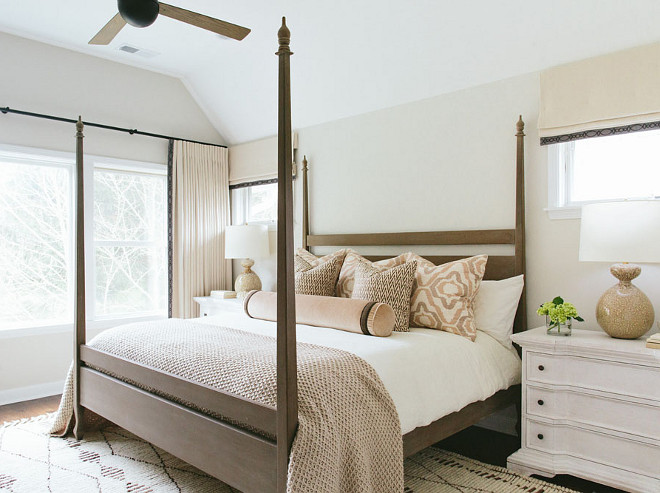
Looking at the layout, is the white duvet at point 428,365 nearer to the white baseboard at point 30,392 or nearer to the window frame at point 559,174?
the window frame at point 559,174

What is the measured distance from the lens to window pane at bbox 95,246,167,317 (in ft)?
15.0

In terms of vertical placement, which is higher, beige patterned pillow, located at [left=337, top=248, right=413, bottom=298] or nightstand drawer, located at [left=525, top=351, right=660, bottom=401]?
beige patterned pillow, located at [left=337, top=248, right=413, bottom=298]

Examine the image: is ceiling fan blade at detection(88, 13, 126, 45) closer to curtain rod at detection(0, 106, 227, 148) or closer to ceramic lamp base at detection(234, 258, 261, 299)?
curtain rod at detection(0, 106, 227, 148)

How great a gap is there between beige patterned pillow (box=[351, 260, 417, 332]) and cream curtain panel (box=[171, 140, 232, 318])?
228cm

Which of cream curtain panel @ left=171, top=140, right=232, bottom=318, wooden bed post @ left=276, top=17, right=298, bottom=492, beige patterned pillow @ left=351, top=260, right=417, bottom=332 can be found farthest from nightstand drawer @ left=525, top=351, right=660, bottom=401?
cream curtain panel @ left=171, top=140, right=232, bottom=318

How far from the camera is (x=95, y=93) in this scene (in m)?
4.34

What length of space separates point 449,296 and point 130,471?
1.88 metres

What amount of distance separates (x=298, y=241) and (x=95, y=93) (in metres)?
2.09

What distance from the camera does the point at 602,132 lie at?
282 centimetres

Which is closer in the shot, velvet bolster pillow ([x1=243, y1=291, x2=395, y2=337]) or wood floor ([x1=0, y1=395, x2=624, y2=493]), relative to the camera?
wood floor ([x1=0, y1=395, x2=624, y2=493])

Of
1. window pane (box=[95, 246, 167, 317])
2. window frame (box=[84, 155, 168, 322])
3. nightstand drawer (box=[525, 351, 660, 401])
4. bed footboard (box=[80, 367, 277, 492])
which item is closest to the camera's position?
bed footboard (box=[80, 367, 277, 492])

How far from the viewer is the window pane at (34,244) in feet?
13.2

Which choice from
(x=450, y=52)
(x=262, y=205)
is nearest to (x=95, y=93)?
(x=262, y=205)

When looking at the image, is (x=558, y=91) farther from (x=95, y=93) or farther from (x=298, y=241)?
(x=95, y=93)
